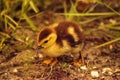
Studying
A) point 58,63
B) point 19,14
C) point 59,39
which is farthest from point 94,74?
point 19,14

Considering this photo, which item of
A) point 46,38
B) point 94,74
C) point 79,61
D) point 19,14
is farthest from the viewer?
point 19,14

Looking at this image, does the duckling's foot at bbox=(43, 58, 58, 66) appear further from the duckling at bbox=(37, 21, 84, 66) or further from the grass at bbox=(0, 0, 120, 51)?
the grass at bbox=(0, 0, 120, 51)

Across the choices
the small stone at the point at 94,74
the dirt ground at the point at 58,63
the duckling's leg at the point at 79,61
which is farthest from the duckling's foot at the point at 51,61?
the small stone at the point at 94,74

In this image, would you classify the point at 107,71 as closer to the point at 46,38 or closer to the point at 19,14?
the point at 46,38

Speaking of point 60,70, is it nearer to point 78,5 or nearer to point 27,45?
point 27,45

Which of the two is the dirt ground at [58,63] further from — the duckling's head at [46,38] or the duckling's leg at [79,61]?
the duckling's head at [46,38]

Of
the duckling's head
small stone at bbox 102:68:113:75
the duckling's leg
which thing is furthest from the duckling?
small stone at bbox 102:68:113:75
